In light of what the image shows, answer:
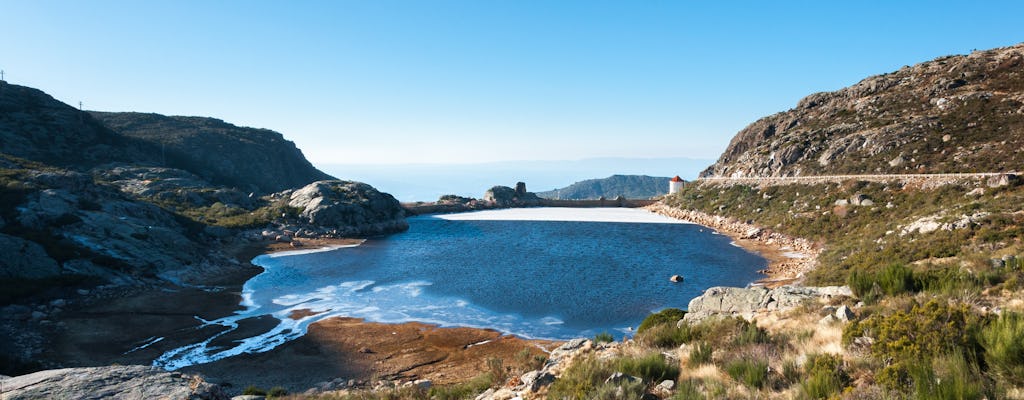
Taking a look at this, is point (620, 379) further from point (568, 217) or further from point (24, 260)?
point (568, 217)

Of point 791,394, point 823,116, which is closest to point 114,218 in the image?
point 791,394

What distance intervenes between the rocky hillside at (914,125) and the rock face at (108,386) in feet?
182

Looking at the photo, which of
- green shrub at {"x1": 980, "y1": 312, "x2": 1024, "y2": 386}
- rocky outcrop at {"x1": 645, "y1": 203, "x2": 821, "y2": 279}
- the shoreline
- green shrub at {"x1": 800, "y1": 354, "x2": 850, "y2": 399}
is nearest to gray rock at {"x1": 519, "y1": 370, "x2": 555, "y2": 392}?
green shrub at {"x1": 800, "y1": 354, "x2": 850, "y2": 399}

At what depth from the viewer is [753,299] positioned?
50.8 feet

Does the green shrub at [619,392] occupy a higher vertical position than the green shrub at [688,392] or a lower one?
lower

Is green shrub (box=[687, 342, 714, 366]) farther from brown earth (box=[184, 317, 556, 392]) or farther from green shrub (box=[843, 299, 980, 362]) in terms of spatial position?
brown earth (box=[184, 317, 556, 392])

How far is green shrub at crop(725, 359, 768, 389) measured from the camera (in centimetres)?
739

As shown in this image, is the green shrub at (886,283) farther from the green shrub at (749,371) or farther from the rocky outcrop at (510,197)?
the rocky outcrop at (510,197)

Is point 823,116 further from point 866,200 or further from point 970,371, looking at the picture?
point 970,371

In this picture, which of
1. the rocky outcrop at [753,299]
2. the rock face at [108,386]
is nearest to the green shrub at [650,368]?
the rocky outcrop at [753,299]

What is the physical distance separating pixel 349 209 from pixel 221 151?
242 ft

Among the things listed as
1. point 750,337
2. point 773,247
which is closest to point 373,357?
point 750,337

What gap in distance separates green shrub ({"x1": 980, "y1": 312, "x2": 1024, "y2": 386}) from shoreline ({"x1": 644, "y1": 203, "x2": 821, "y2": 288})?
81.4 ft

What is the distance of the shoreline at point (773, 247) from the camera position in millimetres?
33094
